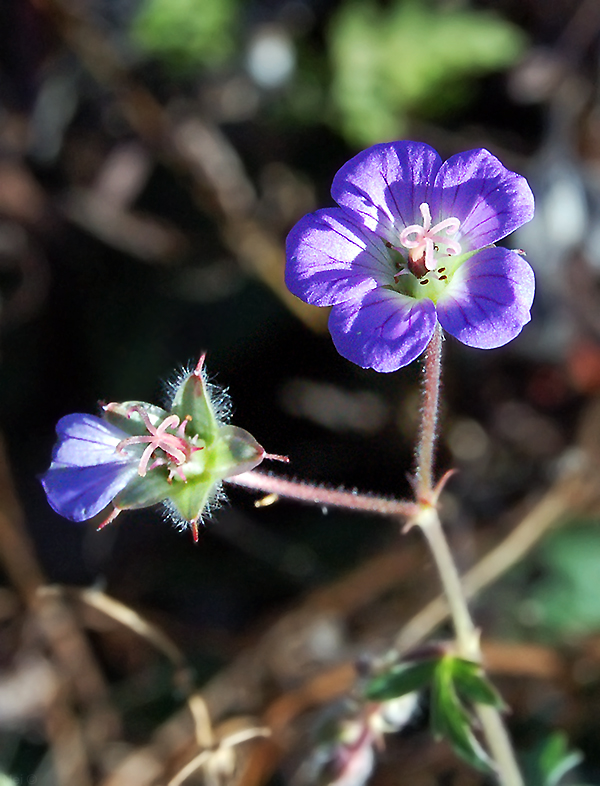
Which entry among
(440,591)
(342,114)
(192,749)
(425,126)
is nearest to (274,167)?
(342,114)

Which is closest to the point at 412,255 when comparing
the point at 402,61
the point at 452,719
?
the point at 452,719

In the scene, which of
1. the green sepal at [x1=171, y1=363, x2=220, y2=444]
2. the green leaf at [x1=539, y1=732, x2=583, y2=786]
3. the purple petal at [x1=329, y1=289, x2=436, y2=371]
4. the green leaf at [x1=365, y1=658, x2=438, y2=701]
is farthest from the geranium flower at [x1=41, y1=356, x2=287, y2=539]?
the green leaf at [x1=539, y1=732, x2=583, y2=786]

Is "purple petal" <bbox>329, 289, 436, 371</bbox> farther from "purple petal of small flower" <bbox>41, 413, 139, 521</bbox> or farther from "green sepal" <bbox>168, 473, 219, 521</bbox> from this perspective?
"purple petal of small flower" <bbox>41, 413, 139, 521</bbox>

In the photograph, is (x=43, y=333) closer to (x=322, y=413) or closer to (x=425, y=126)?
(x=322, y=413)

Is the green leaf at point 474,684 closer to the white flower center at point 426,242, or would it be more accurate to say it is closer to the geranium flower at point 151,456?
the geranium flower at point 151,456

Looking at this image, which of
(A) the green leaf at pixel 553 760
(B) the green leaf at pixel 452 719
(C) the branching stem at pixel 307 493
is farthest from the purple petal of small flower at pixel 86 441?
(A) the green leaf at pixel 553 760
